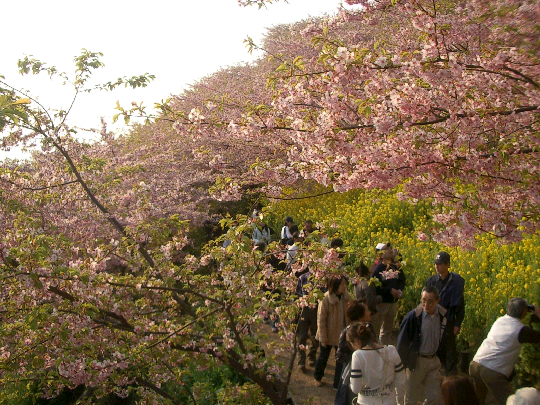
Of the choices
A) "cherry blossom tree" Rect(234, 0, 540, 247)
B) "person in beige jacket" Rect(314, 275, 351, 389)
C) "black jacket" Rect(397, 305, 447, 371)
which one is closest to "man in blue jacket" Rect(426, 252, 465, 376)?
"black jacket" Rect(397, 305, 447, 371)

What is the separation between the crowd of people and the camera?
3.89 meters

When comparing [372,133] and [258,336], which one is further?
[258,336]

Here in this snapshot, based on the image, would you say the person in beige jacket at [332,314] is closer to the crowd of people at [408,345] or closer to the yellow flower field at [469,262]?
the crowd of people at [408,345]

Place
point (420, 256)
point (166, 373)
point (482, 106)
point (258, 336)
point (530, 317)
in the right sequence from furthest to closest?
point (420, 256), point (530, 317), point (258, 336), point (166, 373), point (482, 106)

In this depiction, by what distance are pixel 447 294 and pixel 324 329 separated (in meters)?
1.47

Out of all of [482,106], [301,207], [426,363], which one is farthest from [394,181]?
[301,207]

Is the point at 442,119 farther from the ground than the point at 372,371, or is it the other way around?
the point at 442,119

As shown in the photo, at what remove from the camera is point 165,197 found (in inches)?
443

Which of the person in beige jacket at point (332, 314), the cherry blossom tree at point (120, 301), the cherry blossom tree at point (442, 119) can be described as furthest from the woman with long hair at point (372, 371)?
the person in beige jacket at point (332, 314)

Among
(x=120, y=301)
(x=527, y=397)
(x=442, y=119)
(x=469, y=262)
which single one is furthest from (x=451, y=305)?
(x=120, y=301)

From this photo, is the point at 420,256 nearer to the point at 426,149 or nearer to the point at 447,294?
the point at 447,294

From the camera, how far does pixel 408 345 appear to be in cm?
496

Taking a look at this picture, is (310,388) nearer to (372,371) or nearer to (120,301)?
(372,371)

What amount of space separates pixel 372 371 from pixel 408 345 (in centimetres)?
124
